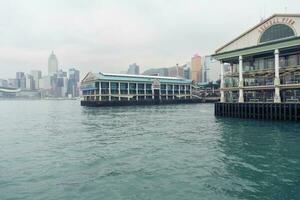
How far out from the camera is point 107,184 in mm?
14484

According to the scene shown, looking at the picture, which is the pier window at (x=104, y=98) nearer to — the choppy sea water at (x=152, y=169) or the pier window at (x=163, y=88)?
the pier window at (x=163, y=88)

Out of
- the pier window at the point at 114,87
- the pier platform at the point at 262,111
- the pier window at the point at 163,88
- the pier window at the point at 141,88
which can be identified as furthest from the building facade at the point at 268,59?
the pier window at the point at 163,88

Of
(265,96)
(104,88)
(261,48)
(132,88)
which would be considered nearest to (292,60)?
(261,48)

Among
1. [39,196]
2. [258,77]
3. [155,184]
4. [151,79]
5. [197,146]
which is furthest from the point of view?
[151,79]

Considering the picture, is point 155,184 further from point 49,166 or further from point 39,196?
point 49,166

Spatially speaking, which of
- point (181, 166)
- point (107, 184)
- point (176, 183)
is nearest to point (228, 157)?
point (181, 166)

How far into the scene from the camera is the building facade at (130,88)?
419ft

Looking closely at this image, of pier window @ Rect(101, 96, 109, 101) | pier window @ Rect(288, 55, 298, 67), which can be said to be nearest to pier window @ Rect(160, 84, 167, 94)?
pier window @ Rect(101, 96, 109, 101)

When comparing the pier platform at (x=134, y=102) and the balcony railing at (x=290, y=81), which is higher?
the balcony railing at (x=290, y=81)

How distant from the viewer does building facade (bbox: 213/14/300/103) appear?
1783 inches

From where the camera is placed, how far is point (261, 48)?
48625 mm

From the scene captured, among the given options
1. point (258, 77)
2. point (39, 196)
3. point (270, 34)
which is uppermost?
point (270, 34)

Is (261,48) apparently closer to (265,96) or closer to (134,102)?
(265,96)

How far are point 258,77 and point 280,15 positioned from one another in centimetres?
1395
